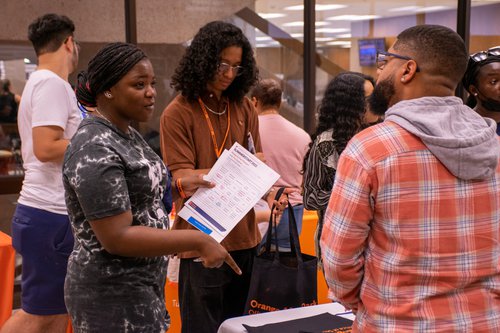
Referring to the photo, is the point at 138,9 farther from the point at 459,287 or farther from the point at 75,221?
the point at 459,287

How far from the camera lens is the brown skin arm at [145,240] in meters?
1.60

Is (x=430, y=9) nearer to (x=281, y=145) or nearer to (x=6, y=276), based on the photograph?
(x=281, y=145)

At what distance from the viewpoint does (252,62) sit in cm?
269

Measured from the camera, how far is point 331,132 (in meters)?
2.89

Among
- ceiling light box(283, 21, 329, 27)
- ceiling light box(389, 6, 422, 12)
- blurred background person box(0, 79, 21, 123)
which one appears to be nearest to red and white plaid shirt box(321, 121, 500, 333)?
blurred background person box(0, 79, 21, 123)

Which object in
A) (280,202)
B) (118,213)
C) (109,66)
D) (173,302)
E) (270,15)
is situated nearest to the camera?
(118,213)

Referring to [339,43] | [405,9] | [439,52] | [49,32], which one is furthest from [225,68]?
[405,9]

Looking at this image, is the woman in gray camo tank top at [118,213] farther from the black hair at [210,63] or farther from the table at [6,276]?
the table at [6,276]

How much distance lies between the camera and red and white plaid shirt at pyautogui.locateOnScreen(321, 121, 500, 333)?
56.2 inches

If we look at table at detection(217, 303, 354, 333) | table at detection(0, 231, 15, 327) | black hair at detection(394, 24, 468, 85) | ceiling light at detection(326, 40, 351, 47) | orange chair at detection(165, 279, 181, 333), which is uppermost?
black hair at detection(394, 24, 468, 85)

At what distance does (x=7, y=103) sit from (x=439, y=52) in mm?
3856

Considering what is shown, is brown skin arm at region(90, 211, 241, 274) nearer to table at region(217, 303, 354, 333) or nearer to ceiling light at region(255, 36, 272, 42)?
table at region(217, 303, 354, 333)

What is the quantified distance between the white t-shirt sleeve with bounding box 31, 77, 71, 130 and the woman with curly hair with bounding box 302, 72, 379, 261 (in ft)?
3.80

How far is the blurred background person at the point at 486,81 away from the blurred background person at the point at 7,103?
3.39 meters
